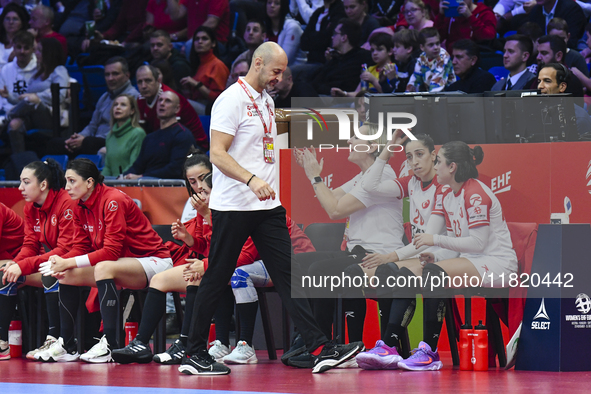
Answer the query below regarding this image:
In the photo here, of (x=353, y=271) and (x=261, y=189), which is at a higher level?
(x=261, y=189)

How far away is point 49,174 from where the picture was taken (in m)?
5.30

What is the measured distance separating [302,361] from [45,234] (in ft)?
7.08

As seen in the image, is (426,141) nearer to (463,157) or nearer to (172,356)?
(463,157)

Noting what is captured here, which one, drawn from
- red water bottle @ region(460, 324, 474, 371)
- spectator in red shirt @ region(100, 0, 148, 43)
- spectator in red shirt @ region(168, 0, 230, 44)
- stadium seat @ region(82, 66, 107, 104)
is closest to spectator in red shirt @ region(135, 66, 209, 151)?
spectator in red shirt @ region(168, 0, 230, 44)

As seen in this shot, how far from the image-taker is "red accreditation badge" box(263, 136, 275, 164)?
3.93 m

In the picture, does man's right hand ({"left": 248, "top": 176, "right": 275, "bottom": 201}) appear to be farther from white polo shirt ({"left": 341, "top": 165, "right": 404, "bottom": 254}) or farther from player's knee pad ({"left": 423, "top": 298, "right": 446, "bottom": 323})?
player's knee pad ({"left": 423, "top": 298, "right": 446, "bottom": 323})

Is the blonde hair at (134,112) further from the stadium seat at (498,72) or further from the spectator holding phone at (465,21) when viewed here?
the stadium seat at (498,72)

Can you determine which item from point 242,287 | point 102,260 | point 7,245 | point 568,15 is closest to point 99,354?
point 102,260

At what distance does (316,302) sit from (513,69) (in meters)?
3.29

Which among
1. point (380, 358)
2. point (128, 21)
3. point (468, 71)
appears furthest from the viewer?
point (128, 21)

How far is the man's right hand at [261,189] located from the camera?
3.53 meters

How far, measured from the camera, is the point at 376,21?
8.51 m

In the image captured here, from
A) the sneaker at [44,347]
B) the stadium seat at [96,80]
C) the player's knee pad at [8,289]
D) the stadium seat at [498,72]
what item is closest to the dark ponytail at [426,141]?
the sneaker at [44,347]

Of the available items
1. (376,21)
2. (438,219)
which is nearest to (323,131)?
(438,219)
